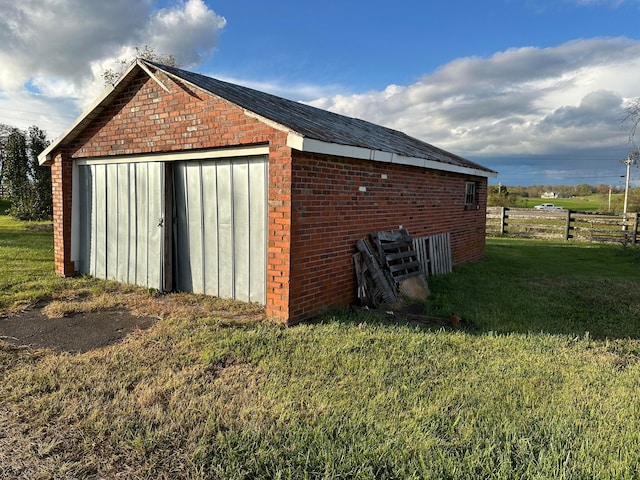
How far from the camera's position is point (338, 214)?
6320mm

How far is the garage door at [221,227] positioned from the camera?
20.8 feet

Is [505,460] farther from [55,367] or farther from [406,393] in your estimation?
[55,367]

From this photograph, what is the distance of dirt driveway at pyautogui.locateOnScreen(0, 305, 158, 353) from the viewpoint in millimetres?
4840

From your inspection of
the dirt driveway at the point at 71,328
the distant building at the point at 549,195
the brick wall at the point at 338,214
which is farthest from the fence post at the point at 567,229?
the distant building at the point at 549,195

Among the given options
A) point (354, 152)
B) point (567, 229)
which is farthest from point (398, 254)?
point (567, 229)

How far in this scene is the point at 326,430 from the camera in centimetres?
303

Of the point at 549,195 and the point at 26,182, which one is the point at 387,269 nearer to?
the point at 26,182

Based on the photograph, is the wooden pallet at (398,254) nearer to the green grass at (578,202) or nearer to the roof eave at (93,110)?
the roof eave at (93,110)

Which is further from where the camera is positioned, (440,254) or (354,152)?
(440,254)

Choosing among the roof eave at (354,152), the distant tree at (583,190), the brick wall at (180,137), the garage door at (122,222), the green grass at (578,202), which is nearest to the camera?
the roof eave at (354,152)

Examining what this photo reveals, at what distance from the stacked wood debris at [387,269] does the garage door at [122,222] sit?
11.3 feet

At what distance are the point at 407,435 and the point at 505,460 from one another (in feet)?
2.06

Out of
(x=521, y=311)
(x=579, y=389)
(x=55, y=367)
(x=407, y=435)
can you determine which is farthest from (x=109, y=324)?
(x=521, y=311)

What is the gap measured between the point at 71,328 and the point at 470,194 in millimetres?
10018
